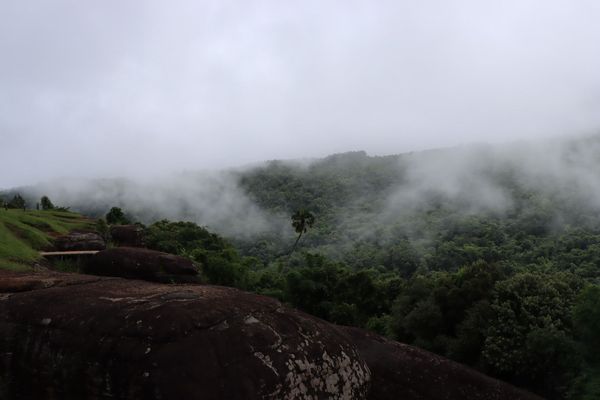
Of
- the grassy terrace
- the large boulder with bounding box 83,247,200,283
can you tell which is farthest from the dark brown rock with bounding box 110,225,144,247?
the large boulder with bounding box 83,247,200,283

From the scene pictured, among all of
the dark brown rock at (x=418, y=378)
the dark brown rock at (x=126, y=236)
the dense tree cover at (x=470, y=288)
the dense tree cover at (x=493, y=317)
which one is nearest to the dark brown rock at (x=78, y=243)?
the dark brown rock at (x=126, y=236)

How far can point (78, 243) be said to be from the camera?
25.7 m

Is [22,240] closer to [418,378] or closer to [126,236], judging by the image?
[126,236]

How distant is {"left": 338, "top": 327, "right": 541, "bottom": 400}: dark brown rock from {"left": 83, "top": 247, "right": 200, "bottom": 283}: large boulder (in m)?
7.82

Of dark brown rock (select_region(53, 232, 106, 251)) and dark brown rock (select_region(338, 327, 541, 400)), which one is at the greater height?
dark brown rock (select_region(53, 232, 106, 251))

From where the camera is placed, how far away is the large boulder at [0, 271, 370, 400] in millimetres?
8883

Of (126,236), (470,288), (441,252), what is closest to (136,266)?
(126,236)

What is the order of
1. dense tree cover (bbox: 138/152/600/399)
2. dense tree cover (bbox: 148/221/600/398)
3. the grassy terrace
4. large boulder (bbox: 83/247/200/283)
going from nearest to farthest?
1. the grassy terrace
2. large boulder (bbox: 83/247/200/283)
3. dense tree cover (bbox: 148/221/600/398)
4. dense tree cover (bbox: 138/152/600/399)

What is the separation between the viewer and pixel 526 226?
4860 inches

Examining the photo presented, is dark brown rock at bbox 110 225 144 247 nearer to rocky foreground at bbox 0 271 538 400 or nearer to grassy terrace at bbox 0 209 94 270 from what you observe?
grassy terrace at bbox 0 209 94 270

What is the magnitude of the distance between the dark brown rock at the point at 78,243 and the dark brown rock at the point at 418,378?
15.5m

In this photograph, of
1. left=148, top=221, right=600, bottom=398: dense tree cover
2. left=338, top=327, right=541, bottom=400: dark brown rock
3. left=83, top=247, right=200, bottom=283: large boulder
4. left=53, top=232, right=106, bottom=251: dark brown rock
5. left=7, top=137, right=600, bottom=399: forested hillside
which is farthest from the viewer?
left=7, top=137, right=600, bottom=399: forested hillside

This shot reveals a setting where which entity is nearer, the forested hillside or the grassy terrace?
the grassy terrace

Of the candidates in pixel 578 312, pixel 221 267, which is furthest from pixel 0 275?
pixel 221 267
